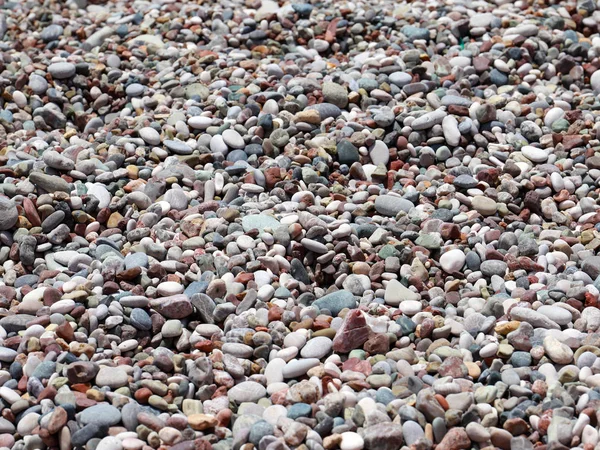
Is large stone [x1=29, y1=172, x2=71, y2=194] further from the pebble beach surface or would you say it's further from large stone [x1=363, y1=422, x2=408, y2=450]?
large stone [x1=363, y1=422, x2=408, y2=450]

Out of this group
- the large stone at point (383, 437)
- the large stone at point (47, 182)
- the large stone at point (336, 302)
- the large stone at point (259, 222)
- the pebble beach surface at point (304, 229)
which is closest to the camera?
the large stone at point (383, 437)

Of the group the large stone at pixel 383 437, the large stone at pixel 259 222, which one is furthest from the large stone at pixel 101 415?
the large stone at pixel 259 222

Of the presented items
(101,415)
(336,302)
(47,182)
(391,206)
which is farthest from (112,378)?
(391,206)

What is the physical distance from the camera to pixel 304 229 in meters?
3.00

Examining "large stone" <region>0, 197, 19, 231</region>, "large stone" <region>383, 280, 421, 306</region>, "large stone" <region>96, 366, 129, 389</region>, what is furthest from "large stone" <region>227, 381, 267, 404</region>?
"large stone" <region>0, 197, 19, 231</region>

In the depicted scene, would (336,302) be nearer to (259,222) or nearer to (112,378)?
(259,222)

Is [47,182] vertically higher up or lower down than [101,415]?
higher up

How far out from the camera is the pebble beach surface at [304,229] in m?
2.36

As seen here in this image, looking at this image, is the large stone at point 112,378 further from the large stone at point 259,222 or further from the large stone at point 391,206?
the large stone at point 391,206

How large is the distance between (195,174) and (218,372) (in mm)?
1147

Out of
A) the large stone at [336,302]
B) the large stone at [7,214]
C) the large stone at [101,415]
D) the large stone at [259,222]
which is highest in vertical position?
the large stone at [7,214]

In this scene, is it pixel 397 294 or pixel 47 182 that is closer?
pixel 397 294

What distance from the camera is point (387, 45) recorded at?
4.32 metres

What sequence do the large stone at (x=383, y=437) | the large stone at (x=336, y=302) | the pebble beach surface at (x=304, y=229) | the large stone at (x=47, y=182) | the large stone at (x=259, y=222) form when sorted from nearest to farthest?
1. the large stone at (x=383, y=437)
2. the pebble beach surface at (x=304, y=229)
3. the large stone at (x=336, y=302)
4. the large stone at (x=259, y=222)
5. the large stone at (x=47, y=182)
